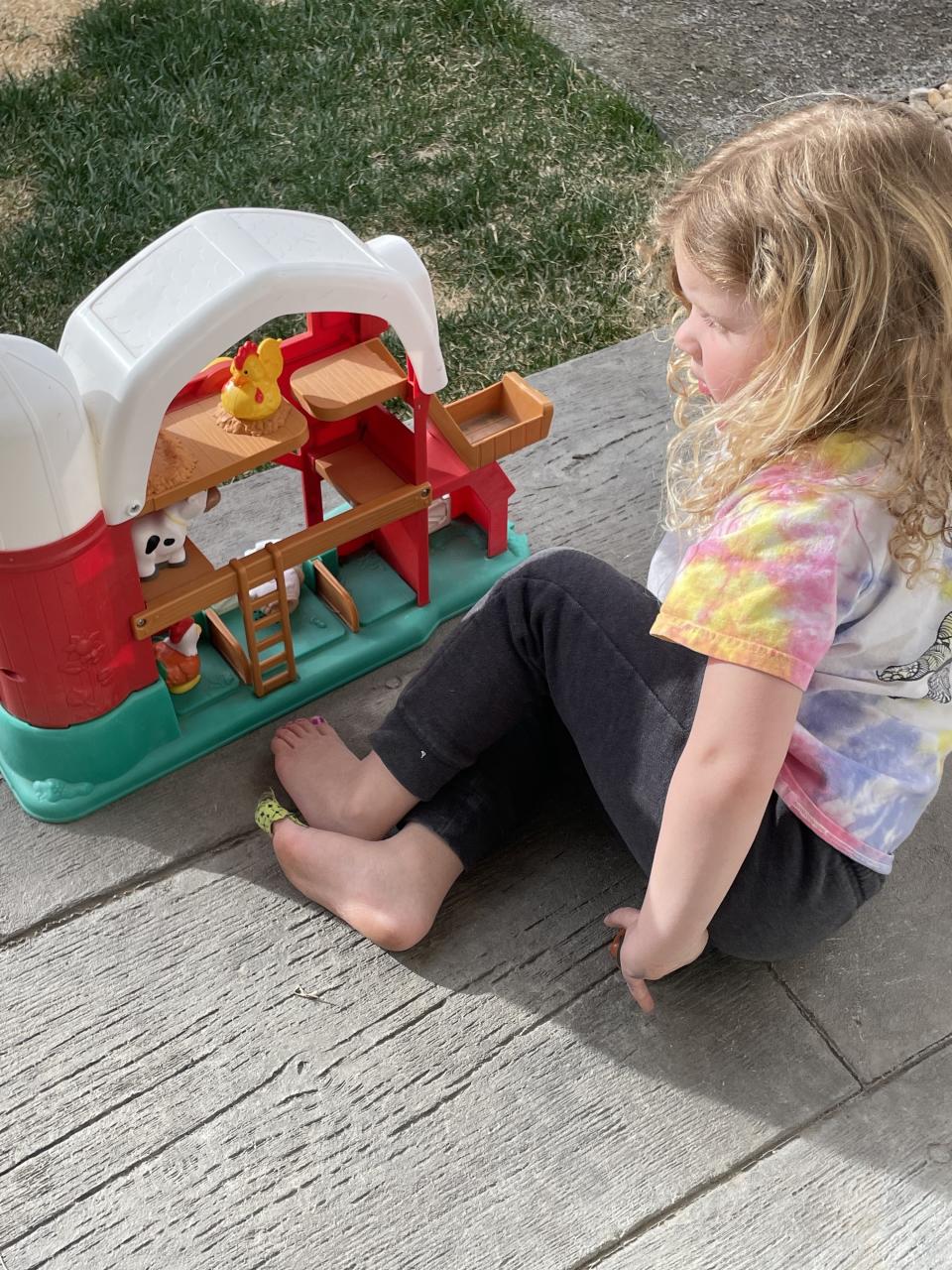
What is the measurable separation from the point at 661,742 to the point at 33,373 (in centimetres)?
72

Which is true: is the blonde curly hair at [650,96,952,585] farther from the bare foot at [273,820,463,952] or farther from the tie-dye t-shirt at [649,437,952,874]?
the bare foot at [273,820,463,952]

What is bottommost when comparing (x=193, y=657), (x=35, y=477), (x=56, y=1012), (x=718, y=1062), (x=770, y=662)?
(x=718, y=1062)

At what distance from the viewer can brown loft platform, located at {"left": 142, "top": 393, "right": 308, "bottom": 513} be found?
1.39 m

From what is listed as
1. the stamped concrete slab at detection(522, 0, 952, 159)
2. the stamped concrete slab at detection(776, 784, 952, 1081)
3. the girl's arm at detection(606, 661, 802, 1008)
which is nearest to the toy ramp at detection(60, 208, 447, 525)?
the girl's arm at detection(606, 661, 802, 1008)

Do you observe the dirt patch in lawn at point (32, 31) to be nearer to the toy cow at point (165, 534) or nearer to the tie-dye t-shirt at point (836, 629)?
the toy cow at point (165, 534)

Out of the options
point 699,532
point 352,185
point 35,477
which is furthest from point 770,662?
point 352,185

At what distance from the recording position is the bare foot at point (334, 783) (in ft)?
4.96

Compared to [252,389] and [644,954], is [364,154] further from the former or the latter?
[644,954]

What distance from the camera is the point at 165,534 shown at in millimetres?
1464

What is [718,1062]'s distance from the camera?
4.51 feet

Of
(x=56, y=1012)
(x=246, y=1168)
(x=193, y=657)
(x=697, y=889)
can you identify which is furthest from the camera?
(x=193, y=657)

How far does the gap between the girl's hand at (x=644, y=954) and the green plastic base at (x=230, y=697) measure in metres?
0.55

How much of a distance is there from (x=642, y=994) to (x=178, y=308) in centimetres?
90

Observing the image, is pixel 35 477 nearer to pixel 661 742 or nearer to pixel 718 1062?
pixel 661 742
